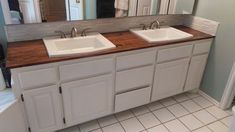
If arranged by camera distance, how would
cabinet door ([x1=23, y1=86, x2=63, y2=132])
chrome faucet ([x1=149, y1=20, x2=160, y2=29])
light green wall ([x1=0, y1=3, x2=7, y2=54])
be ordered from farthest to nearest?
chrome faucet ([x1=149, y1=20, x2=160, y2=29]), light green wall ([x1=0, y1=3, x2=7, y2=54]), cabinet door ([x1=23, y1=86, x2=63, y2=132])

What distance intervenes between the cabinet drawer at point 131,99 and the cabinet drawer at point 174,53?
1.22ft

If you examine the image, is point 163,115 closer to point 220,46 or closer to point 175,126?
point 175,126

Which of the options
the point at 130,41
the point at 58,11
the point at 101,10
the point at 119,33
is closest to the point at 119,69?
the point at 130,41

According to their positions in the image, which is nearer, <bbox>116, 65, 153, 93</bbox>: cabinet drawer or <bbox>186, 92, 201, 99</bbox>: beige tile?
<bbox>116, 65, 153, 93</bbox>: cabinet drawer

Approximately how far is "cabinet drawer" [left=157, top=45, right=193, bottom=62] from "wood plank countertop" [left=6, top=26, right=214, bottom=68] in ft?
0.29

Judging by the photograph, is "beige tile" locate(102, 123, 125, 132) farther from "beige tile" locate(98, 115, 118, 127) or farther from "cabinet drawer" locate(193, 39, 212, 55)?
"cabinet drawer" locate(193, 39, 212, 55)

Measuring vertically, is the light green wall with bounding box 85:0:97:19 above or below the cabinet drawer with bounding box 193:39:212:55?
above

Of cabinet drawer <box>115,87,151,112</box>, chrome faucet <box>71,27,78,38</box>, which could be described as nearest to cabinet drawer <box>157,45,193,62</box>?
cabinet drawer <box>115,87,151,112</box>

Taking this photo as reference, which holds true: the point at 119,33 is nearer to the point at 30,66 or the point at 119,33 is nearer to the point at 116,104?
the point at 116,104

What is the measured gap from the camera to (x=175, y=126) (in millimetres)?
2016

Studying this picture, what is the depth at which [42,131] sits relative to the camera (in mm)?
1680

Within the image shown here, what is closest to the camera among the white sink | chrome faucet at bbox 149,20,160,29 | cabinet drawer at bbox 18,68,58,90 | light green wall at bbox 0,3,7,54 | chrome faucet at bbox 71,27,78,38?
cabinet drawer at bbox 18,68,58,90

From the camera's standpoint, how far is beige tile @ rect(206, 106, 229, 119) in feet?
7.15

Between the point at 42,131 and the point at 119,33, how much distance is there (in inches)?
49.0
